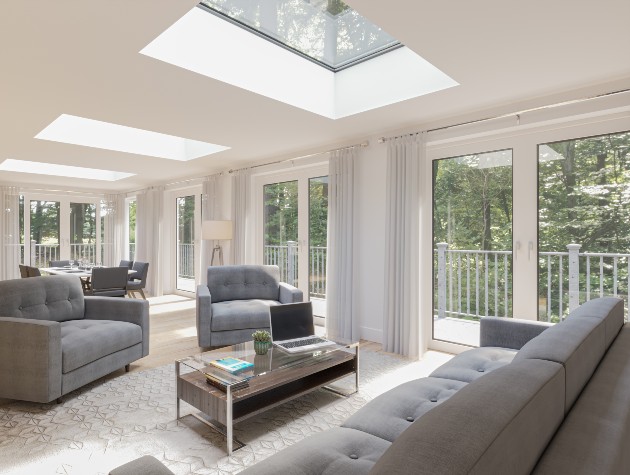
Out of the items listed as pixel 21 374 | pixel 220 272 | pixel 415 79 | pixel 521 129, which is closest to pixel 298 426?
pixel 21 374

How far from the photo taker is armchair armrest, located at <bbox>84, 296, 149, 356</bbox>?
3.62 meters

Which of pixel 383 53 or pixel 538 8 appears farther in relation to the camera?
pixel 383 53

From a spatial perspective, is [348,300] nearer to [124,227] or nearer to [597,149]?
[597,149]

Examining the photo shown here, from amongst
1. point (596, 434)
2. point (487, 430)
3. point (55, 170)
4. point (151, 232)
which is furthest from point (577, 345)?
point (55, 170)

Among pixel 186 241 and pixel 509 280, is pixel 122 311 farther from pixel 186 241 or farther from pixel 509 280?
pixel 186 241

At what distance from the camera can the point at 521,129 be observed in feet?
11.7

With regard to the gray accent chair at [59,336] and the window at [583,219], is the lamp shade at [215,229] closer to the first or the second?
the gray accent chair at [59,336]

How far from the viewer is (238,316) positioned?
4.11m

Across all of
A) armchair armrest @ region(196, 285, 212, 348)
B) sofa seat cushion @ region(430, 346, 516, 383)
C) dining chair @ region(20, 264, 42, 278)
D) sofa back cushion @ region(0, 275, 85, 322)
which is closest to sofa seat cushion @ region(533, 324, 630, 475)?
sofa seat cushion @ region(430, 346, 516, 383)

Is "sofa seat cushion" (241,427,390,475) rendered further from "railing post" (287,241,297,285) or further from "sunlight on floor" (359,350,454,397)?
"railing post" (287,241,297,285)

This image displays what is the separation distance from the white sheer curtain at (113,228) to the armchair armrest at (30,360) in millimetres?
7134

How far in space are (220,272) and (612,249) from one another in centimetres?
398

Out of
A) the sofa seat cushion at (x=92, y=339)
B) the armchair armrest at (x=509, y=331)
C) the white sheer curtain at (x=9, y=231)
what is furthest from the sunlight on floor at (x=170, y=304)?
the armchair armrest at (x=509, y=331)

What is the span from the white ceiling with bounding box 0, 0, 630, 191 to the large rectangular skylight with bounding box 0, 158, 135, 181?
8.65ft
